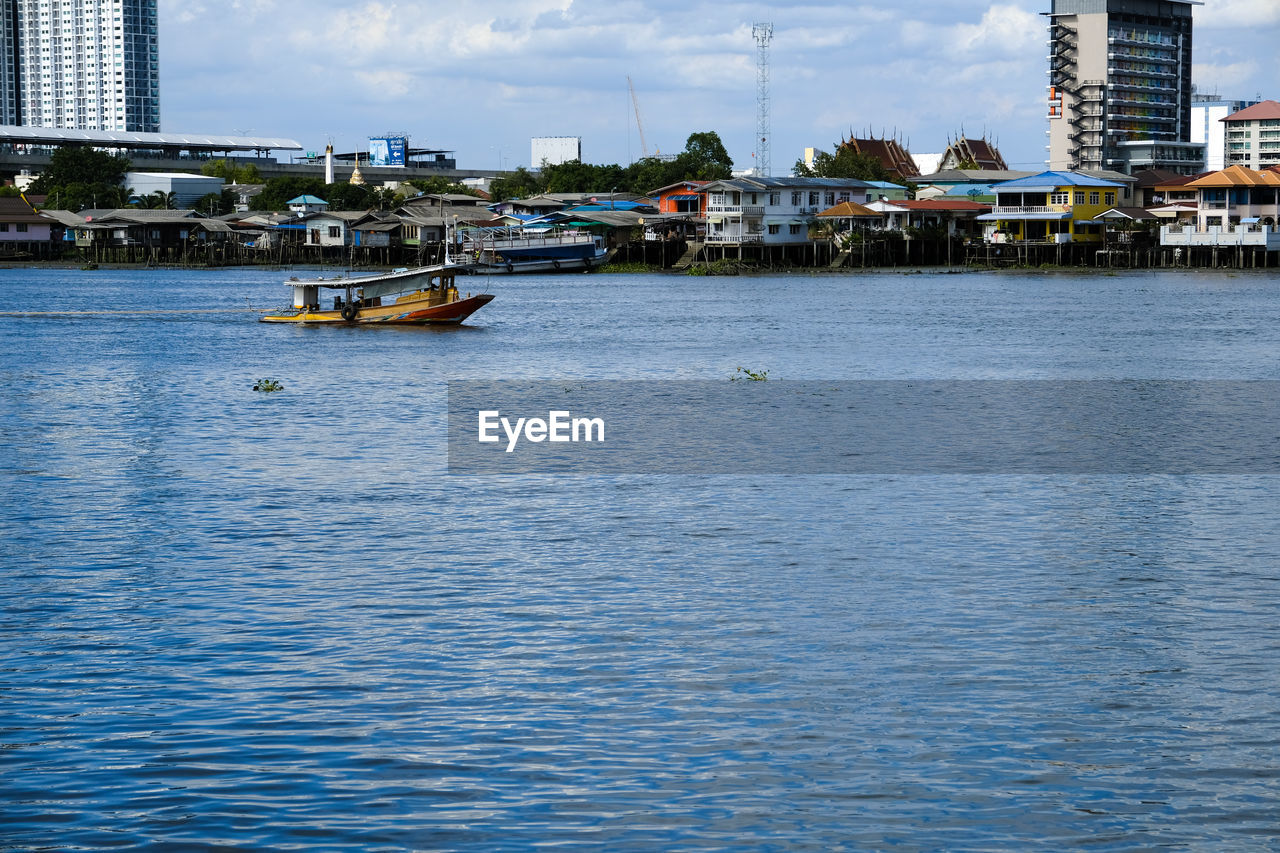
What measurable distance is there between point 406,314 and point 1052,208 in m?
56.1

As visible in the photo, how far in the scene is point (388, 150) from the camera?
17900 cm

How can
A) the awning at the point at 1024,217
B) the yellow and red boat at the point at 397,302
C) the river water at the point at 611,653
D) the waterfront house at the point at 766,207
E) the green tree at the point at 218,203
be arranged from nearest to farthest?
the river water at the point at 611,653 → the yellow and red boat at the point at 397,302 → the awning at the point at 1024,217 → the waterfront house at the point at 766,207 → the green tree at the point at 218,203

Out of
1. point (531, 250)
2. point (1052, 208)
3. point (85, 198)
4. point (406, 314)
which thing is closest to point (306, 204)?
point (85, 198)

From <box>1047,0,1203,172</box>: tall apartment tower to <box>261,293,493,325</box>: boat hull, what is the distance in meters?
106

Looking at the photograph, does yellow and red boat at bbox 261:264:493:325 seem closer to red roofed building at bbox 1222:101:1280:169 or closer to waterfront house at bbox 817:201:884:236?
waterfront house at bbox 817:201:884:236

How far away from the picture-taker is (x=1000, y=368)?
38656mm

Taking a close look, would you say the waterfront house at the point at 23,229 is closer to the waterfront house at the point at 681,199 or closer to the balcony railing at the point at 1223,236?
the waterfront house at the point at 681,199

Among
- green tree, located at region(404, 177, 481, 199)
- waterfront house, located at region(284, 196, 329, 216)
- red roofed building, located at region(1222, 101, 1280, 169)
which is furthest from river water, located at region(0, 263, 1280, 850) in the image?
red roofed building, located at region(1222, 101, 1280, 169)

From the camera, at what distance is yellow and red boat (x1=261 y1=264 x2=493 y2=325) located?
52.4 meters

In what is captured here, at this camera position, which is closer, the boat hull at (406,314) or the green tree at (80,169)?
the boat hull at (406,314)

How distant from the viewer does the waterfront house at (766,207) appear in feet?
322

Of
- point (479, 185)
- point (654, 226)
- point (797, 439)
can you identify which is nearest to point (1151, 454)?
point (797, 439)

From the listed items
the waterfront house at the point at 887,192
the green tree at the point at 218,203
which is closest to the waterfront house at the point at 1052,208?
the waterfront house at the point at 887,192

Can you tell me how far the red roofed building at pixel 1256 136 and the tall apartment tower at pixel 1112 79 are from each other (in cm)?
528
